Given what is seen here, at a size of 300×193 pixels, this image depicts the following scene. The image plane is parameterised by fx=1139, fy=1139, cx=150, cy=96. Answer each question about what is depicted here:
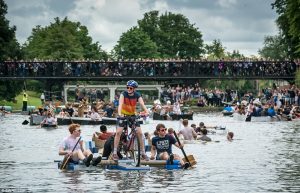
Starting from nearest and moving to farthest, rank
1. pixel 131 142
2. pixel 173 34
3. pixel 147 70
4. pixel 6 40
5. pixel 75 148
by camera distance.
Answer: pixel 131 142 < pixel 75 148 < pixel 147 70 < pixel 6 40 < pixel 173 34

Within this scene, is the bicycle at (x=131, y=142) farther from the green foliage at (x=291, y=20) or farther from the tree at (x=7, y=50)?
the tree at (x=7, y=50)

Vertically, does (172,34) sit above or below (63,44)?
above

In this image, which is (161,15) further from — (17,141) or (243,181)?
(243,181)

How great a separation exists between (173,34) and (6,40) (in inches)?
2902

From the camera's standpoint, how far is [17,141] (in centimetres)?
4834

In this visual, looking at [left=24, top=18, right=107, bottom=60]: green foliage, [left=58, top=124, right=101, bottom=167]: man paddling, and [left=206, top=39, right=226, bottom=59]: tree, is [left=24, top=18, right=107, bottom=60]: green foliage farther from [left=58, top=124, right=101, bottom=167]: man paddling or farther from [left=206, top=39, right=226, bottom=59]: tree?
[left=58, top=124, right=101, bottom=167]: man paddling

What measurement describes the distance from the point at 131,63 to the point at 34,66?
9.22 meters

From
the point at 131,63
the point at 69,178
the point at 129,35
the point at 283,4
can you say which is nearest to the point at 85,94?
the point at 131,63

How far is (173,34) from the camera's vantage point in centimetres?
18162

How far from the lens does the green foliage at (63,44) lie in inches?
5669

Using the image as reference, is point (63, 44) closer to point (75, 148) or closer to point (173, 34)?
point (173, 34)

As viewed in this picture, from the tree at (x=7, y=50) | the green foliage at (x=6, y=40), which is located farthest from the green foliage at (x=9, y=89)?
the green foliage at (x=6, y=40)

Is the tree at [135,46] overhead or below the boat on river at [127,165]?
overhead

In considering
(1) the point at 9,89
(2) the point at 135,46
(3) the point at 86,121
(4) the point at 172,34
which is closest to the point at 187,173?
(3) the point at 86,121
